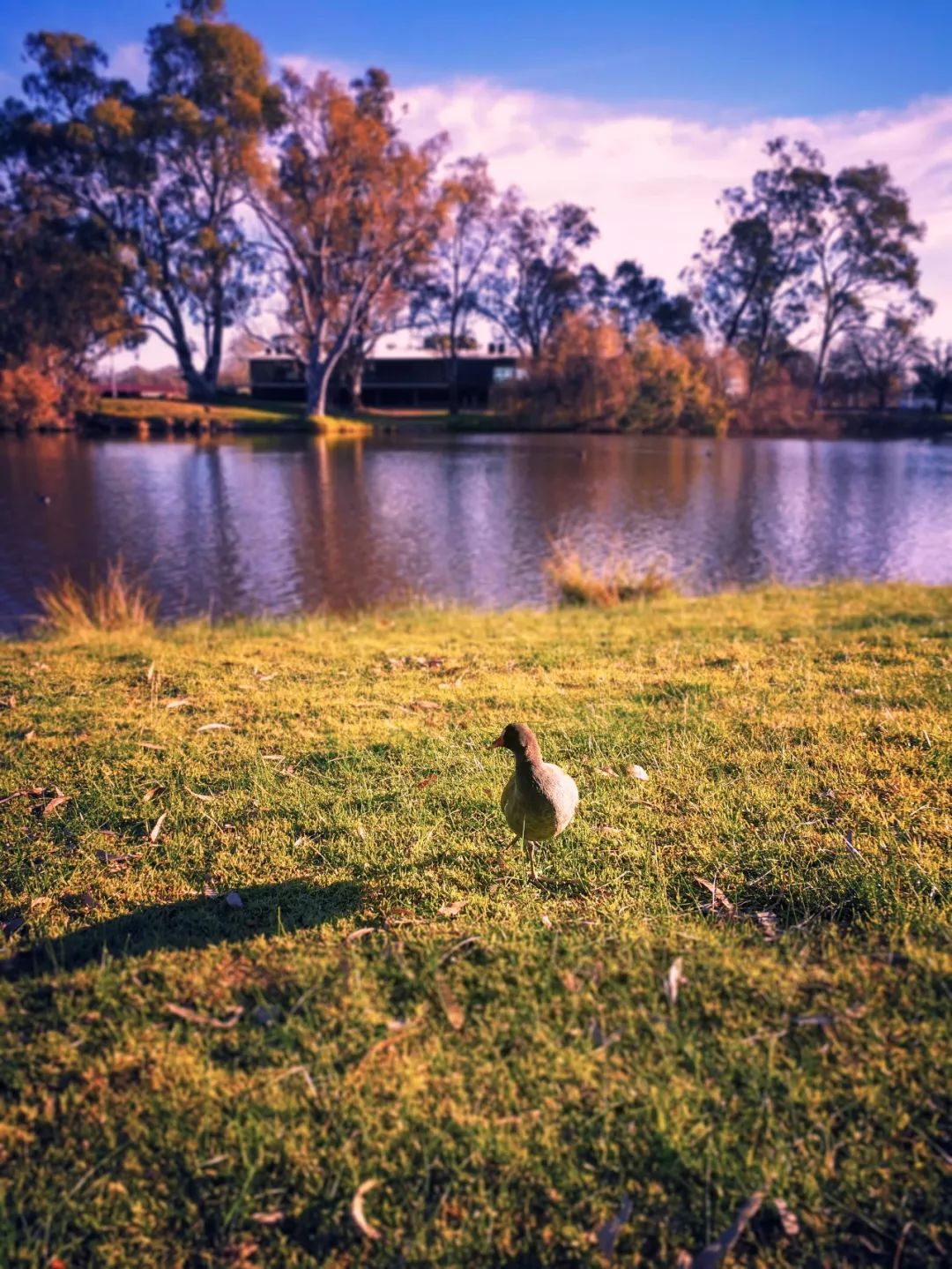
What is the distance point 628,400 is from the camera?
5681 centimetres

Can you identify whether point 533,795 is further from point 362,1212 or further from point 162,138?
point 162,138

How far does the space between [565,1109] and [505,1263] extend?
1.39 ft

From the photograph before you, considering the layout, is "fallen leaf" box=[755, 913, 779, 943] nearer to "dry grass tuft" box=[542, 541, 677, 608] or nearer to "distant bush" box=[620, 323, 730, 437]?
"dry grass tuft" box=[542, 541, 677, 608]

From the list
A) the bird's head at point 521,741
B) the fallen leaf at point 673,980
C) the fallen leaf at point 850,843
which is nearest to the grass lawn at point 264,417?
the bird's head at point 521,741

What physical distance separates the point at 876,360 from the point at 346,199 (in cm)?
5346

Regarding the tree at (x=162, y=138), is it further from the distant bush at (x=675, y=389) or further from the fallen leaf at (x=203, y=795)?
the fallen leaf at (x=203, y=795)

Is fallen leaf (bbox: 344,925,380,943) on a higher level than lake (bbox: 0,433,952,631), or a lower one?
lower

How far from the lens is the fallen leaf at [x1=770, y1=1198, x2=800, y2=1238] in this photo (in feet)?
6.79

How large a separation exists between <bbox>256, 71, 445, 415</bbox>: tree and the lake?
18.5 m

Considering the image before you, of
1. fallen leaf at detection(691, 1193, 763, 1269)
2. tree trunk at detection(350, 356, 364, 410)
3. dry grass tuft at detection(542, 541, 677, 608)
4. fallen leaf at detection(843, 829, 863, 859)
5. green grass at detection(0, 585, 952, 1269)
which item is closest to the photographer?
fallen leaf at detection(691, 1193, 763, 1269)

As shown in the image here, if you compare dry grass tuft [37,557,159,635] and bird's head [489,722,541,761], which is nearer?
bird's head [489,722,541,761]

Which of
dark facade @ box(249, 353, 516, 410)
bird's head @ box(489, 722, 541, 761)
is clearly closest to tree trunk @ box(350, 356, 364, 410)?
dark facade @ box(249, 353, 516, 410)

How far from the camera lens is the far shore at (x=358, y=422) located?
52281 millimetres

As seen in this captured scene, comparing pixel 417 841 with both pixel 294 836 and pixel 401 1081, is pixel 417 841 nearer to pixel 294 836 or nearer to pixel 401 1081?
pixel 294 836
